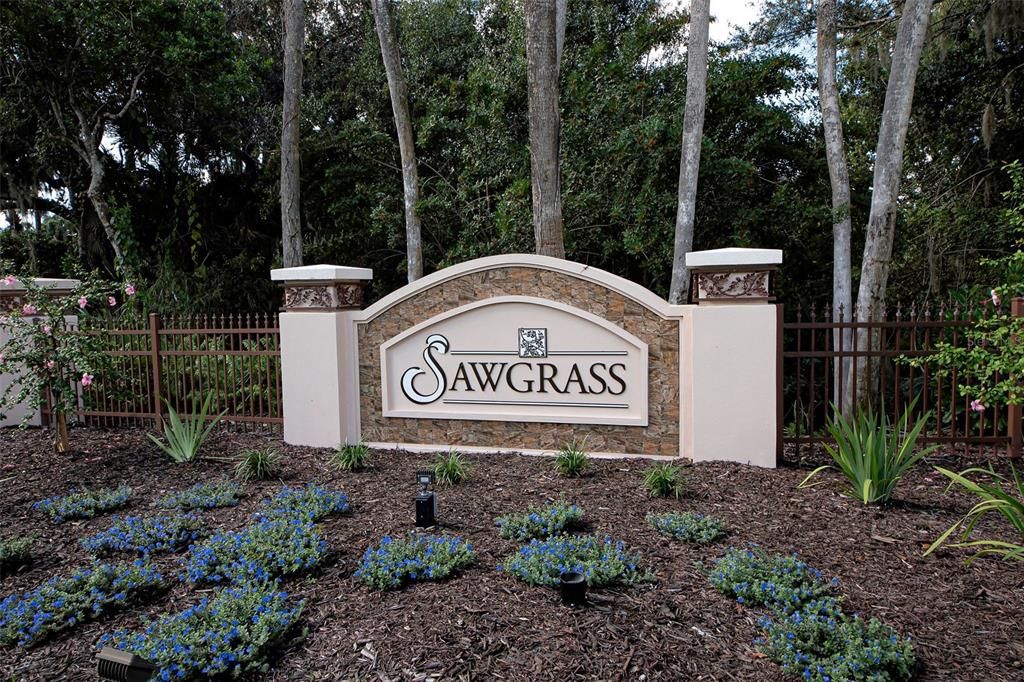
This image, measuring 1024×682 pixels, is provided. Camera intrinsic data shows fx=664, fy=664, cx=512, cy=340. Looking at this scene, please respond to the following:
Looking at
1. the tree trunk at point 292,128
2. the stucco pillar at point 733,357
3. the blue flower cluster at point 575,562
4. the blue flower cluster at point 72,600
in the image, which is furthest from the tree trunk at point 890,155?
the tree trunk at point 292,128

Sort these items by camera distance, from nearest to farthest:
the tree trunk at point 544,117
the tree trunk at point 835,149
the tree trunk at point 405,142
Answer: the tree trunk at point 544,117 < the tree trunk at point 835,149 < the tree trunk at point 405,142

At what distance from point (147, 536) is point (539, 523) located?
2.50m

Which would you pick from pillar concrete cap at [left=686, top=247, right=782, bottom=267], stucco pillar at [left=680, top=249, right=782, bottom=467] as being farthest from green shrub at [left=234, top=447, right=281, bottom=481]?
pillar concrete cap at [left=686, top=247, right=782, bottom=267]

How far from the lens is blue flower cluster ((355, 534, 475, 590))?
3.54 m

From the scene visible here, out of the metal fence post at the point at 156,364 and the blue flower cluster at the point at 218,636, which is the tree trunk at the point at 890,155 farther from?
the metal fence post at the point at 156,364

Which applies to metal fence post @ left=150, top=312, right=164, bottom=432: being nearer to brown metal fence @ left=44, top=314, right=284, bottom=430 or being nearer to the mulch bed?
brown metal fence @ left=44, top=314, right=284, bottom=430

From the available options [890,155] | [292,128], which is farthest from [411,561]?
[292,128]

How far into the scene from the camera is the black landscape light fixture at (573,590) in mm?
3227

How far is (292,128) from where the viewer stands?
1205 centimetres

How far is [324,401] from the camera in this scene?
6785 mm

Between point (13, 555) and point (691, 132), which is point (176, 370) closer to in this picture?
point (13, 555)

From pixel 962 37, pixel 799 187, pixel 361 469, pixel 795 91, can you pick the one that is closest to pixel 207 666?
pixel 361 469

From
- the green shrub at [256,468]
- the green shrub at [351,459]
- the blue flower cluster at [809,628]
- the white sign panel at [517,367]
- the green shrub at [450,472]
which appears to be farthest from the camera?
the white sign panel at [517,367]

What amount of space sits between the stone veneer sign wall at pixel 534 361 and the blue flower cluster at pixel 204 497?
5.35ft
